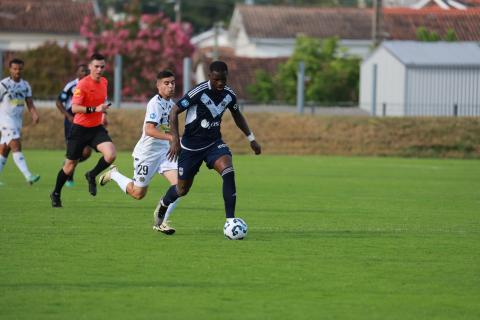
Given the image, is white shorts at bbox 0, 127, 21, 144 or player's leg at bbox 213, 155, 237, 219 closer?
player's leg at bbox 213, 155, 237, 219

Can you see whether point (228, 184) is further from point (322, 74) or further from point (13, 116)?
point (322, 74)

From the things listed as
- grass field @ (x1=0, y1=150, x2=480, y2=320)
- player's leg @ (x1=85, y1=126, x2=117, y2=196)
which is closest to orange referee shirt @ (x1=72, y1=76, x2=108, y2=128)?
player's leg @ (x1=85, y1=126, x2=117, y2=196)

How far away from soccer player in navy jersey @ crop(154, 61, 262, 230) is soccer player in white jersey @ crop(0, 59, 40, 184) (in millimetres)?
7507

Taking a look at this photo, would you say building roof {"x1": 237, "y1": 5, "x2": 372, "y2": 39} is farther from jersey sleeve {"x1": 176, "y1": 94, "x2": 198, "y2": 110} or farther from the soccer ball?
the soccer ball

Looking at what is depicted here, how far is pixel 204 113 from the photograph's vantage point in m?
13.1

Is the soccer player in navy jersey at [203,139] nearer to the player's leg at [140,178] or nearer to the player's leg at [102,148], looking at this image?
the player's leg at [140,178]

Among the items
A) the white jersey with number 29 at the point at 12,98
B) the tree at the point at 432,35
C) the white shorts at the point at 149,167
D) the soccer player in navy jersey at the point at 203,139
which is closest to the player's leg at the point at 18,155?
the white jersey with number 29 at the point at 12,98

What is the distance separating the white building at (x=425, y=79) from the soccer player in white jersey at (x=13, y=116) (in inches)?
686

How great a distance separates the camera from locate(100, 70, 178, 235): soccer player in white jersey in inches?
549

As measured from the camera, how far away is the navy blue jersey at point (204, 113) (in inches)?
512

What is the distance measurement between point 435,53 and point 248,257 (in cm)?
3141

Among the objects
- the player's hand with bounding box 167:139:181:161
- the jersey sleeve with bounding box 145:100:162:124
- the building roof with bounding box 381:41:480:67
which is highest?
the building roof with bounding box 381:41:480:67

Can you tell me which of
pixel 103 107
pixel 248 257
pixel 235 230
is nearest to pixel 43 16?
pixel 103 107

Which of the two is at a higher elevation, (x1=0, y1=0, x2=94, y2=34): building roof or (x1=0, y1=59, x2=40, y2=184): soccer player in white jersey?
(x1=0, y1=0, x2=94, y2=34): building roof
